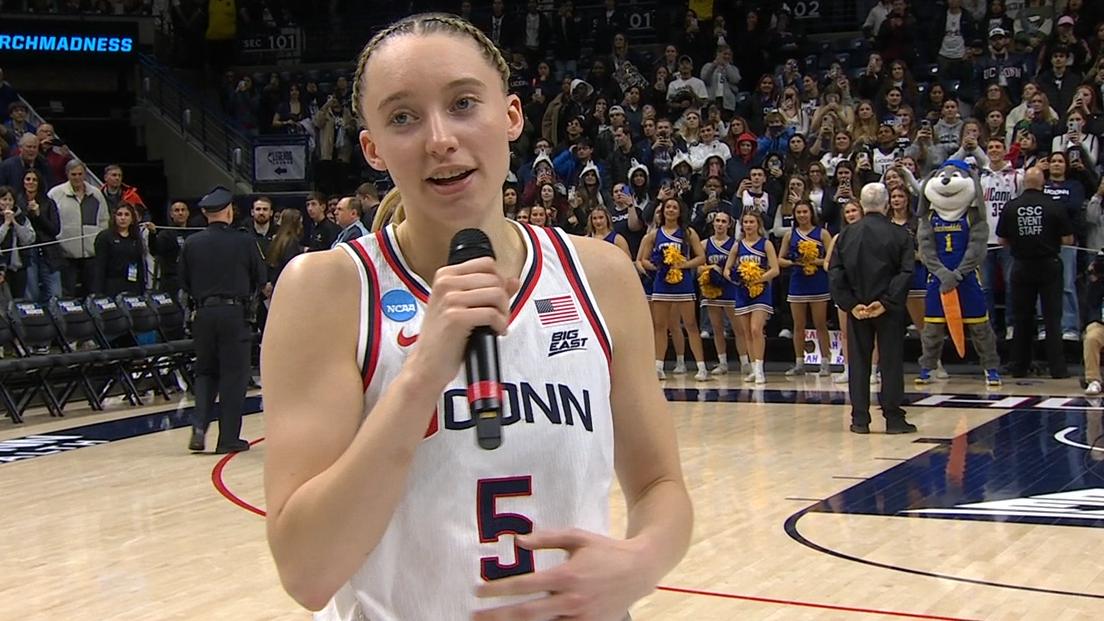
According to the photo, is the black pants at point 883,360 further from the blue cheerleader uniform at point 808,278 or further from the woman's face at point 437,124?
the woman's face at point 437,124

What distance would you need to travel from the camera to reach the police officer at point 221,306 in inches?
376

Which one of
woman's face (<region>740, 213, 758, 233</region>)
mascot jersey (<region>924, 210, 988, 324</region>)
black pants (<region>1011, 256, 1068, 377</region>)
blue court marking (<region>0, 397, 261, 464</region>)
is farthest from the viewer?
woman's face (<region>740, 213, 758, 233</region>)

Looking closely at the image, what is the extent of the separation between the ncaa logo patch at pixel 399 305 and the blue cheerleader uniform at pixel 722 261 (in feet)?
39.2

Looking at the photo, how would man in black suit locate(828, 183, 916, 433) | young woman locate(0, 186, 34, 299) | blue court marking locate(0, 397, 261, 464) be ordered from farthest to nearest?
1. young woman locate(0, 186, 34, 299)
2. blue court marking locate(0, 397, 261, 464)
3. man in black suit locate(828, 183, 916, 433)

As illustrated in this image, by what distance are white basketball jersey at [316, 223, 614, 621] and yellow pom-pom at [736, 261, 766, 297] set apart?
1151 cm

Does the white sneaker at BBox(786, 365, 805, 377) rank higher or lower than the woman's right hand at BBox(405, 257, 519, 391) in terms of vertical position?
lower

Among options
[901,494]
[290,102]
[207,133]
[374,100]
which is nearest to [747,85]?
[290,102]

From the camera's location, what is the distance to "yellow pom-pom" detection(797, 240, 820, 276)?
13.0 m

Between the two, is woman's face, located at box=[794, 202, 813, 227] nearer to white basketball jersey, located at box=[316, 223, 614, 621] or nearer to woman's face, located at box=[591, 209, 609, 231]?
woman's face, located at box=[591, 209, 609, 231]

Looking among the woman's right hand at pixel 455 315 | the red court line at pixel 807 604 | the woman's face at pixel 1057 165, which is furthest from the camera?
the woman's face at pixel 1057 165

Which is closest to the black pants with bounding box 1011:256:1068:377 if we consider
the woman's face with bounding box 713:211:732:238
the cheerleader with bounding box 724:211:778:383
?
the cheerleader with bounding box 724:211:778:383

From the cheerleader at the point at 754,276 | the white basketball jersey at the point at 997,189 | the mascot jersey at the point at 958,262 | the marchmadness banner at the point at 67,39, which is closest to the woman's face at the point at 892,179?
the mascot jersey at the point at 958,262

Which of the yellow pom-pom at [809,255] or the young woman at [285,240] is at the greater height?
the young woman at [285,240]

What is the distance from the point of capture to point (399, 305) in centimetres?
174
